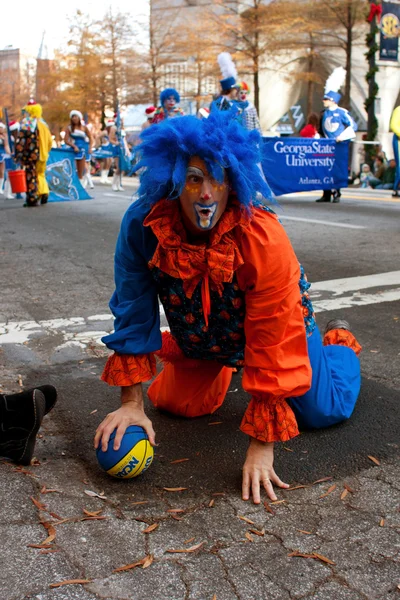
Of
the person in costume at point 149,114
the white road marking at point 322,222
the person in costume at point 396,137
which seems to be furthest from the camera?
the person in costume at point 396,137

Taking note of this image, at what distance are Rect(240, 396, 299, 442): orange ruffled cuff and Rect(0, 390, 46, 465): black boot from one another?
765 mm

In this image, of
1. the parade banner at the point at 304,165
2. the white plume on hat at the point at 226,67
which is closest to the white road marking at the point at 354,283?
the white plume on hat at the point at 226,67

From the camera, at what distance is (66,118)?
40.2 metres

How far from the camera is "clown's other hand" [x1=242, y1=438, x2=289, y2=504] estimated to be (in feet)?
8.07

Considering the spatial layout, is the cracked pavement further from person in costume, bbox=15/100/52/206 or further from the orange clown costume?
person in costume, bbox=15/100/52/206

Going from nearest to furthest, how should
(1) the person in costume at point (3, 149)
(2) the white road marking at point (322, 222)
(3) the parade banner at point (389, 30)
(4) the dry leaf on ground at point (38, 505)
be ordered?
1. (4) the dry leaf on ground at point (38, 505)
2. (2) the white road marking at point (322, 222)
3. (1) the person in costume at point (3, 149)
4. (3) the parade banner at point (389, 30)

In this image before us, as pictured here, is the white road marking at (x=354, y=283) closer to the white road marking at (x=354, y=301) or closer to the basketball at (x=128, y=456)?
the white road marking at (x=354, y=301)

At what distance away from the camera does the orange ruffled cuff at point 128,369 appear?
2.67m

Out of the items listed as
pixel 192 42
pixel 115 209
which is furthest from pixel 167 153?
pixel 192 42

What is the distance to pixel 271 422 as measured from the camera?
2.49 meters

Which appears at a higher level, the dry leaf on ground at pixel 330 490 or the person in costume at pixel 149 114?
the person in costume at pixel 149 114

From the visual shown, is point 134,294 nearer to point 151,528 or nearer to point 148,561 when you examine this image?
point 151,528

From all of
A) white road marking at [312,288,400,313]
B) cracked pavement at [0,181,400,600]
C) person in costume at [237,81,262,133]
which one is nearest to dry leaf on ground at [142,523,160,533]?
cracked pavement at [0,181,400,600]

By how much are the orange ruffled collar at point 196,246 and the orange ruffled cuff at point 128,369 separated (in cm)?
38
